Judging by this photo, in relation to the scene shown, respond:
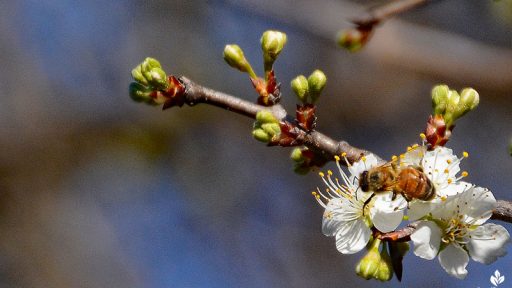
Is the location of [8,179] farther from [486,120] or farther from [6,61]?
[486,120]

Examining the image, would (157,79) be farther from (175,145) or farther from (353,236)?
(175,145)

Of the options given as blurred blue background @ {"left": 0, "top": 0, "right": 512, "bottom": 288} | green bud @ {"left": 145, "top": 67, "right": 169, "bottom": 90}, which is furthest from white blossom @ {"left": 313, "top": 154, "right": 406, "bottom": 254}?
blurred blue background @ {"left": 0, "top": 0, "right": 512, "bottom": 288}

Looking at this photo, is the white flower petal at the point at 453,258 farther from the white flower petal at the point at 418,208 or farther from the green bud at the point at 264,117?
the green bud at the point at 264,117

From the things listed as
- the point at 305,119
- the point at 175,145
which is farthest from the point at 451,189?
the point at 175,145

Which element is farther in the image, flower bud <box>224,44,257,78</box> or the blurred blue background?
the blurred blue background

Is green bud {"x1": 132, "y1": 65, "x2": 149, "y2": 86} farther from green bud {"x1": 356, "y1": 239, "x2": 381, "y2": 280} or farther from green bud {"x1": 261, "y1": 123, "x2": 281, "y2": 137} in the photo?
green bud {"x1": 356, "y1": 239, "x2": 381, "y2": 280}

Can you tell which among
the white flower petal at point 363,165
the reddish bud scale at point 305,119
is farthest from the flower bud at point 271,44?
the white flower petal at point 363,165
